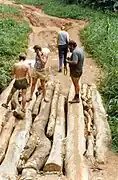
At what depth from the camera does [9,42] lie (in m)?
21.4

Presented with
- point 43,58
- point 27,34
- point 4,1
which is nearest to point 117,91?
point 43,58

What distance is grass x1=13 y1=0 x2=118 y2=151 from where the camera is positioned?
14.6 metres

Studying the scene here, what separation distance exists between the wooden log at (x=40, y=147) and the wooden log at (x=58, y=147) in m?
0.19

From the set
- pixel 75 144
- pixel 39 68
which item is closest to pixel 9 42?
pixel 39 68

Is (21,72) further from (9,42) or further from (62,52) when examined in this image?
(9,42)

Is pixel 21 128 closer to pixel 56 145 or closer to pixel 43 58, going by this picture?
pixel 56 145

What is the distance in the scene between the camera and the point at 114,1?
30828 mm

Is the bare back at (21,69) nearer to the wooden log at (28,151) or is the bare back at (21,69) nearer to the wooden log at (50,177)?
the wooden log at (28,151)

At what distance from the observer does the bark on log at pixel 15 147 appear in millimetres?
9922

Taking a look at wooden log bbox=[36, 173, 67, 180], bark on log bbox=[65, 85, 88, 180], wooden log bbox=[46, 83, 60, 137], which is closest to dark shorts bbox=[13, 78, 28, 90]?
A: wooden log bbox=[46, 83, 60, 137]

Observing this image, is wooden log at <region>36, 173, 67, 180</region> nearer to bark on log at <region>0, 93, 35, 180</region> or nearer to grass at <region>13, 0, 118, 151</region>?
bark on log at <region>0, 93, 35, 180</region>

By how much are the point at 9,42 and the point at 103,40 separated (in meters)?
4.30

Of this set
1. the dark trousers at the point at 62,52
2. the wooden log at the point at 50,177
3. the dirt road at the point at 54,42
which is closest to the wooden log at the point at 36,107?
the dirt road at the point at 54,42

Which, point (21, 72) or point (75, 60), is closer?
point (21, 72)
